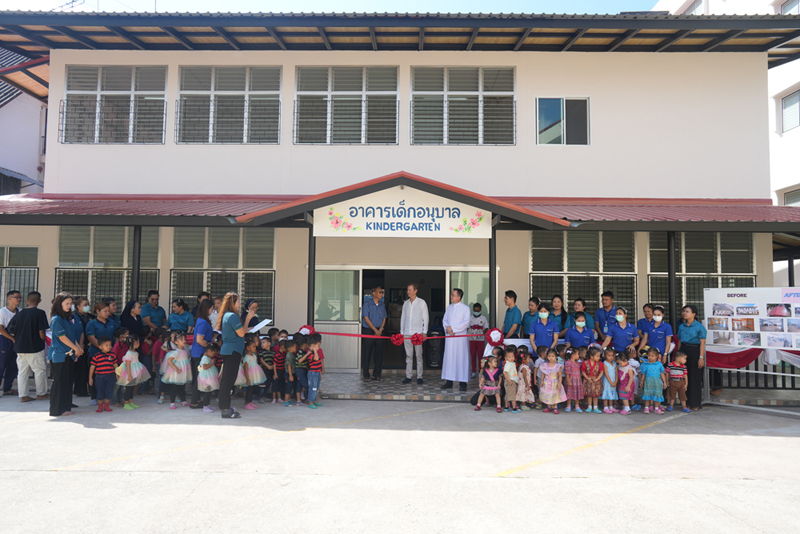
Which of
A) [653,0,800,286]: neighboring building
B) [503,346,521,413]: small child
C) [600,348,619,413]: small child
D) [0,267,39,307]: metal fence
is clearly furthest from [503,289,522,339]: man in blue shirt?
[653,0,800,286]: neighboring building

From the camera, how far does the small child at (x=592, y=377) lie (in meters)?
7.32

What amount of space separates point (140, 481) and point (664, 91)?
447 inches

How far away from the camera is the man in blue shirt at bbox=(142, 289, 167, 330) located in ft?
28.0

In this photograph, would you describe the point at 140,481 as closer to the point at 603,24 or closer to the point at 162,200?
the point at 162,200

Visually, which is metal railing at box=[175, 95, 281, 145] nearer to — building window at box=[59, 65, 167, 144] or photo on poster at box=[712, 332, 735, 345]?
building window at box=[59, 65, 167, 144]

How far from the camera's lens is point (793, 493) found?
434cm

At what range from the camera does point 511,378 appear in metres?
7.29

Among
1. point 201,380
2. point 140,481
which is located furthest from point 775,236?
point 140,481

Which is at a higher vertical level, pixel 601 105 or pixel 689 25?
pixel 689 25

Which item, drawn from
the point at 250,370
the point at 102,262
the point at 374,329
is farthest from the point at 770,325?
the point at 102,262

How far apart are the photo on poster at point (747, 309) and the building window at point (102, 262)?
1038cm

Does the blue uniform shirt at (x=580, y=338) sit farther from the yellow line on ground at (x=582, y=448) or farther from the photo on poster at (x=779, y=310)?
the photo on poster at (x=779, y=310)

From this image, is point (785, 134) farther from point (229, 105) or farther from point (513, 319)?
point (229, 105)

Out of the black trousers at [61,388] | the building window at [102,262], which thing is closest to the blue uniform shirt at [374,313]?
the building window at [102,262]
